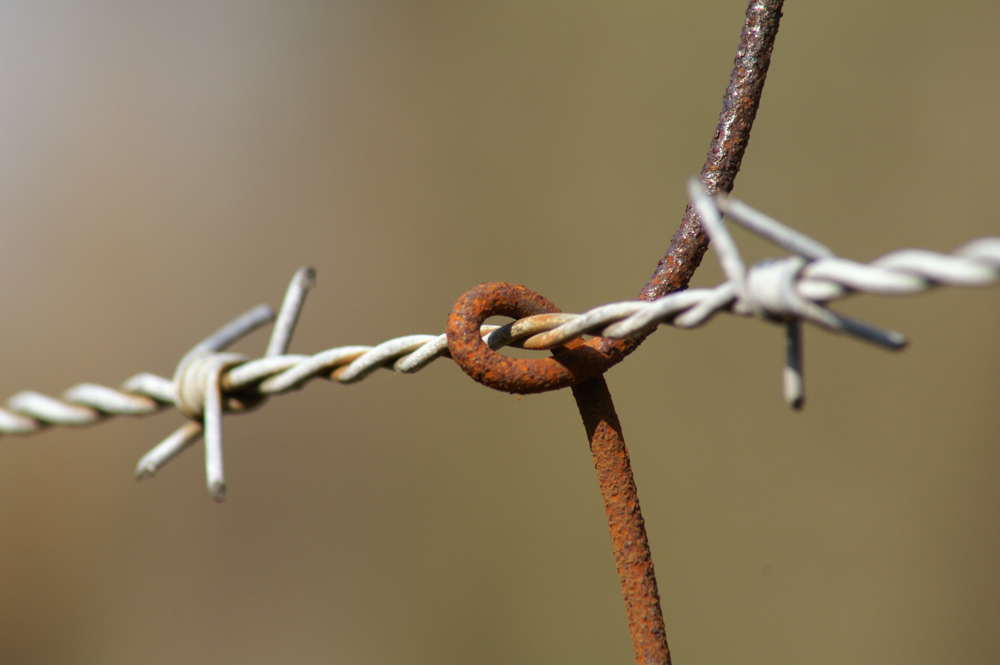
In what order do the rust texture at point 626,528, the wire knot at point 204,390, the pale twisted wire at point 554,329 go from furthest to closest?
1. the wire knot at point 204,390
2. the rust texture at point 626,528
3. the pale twisted wire at point 554,329

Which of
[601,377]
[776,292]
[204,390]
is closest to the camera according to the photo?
[776,292]

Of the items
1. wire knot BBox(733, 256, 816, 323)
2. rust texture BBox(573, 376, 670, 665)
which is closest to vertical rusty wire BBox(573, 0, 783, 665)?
rust texture BBox(573, 376, 670, 665)

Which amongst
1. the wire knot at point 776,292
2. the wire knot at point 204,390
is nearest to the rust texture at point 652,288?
the wire knot at point 776,292

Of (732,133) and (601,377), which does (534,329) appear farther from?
(732,133)

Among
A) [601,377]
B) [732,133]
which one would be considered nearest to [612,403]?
[601,377]

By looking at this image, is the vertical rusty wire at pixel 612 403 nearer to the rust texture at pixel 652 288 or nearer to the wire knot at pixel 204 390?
the rust texture at pixel 652 288

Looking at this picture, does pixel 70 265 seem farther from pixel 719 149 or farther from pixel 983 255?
pixel 983 255

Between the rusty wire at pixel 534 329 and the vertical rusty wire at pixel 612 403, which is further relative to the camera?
the vertical rusty wire at pixel 612 403
